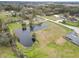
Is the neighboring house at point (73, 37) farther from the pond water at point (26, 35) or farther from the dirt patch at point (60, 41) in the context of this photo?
the pond water at point (26, 35)

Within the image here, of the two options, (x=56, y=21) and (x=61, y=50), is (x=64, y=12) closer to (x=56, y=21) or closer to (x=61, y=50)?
(x=56, y=21)

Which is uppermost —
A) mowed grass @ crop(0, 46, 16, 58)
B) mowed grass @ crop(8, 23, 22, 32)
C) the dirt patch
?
mowed grass @ crop(8, 23, 22, 32)

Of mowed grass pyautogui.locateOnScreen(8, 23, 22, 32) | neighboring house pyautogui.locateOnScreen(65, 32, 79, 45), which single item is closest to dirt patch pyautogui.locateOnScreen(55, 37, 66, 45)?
neighboring house pyautogui.locateOnScreen(65, 32, 79, 45)

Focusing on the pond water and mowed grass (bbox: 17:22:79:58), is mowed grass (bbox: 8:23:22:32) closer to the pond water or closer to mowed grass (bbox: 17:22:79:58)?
the pond water

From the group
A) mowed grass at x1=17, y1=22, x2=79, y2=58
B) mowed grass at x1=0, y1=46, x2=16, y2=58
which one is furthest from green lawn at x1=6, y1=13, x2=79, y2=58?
mowed grass at x1=0, y1=46, x2=16, y2=58

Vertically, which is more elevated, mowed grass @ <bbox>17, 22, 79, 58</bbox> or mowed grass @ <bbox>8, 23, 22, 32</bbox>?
mowed grass @ <bbox>8, 23, 22, 32</bbox>

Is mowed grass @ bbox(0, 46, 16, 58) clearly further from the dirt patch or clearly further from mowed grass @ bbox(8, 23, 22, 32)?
the dirt patch

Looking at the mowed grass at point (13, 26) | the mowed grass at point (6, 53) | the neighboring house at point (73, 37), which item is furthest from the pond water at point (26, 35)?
the neighboring house at point (73, 37)

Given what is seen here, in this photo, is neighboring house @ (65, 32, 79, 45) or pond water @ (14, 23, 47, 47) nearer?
neighboring house @ (65, 32, 79, 45)

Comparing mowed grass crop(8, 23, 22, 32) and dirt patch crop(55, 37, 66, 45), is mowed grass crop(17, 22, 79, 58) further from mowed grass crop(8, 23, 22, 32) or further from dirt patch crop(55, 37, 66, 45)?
mowed grass crop(8, 23, 22, 32)

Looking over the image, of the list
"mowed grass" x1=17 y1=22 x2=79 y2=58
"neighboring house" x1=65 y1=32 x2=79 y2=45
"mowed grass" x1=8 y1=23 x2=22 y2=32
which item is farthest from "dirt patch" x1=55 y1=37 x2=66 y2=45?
"mowed grass" x1=8 y1=23 x2=22 y2=32
